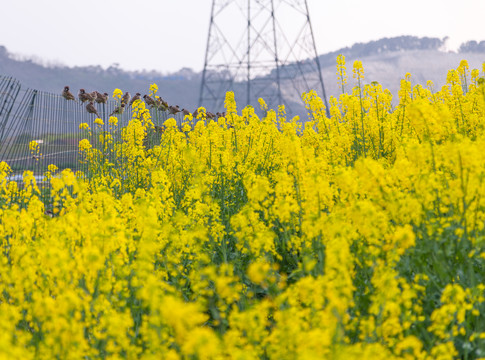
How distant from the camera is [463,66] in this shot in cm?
713

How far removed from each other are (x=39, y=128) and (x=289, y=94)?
299 ft

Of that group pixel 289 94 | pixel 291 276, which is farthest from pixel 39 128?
pixel 289 94

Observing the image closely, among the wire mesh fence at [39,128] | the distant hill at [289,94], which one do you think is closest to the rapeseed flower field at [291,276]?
the wire mesh fence at [39,128]

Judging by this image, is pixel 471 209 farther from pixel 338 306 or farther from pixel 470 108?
pixel 470 108

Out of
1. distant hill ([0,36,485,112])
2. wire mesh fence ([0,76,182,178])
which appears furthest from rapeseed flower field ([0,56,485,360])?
distant hill ([0,36,485,112])

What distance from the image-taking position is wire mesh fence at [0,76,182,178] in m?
8.54

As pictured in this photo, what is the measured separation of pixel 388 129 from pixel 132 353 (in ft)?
14.4

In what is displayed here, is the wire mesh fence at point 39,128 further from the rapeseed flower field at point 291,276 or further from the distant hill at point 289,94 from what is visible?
the distant hill at point 289,94

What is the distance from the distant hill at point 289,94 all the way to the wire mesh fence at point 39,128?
82.1 meters

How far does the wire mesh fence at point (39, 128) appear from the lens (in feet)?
28.0

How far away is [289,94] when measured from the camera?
98.9 m

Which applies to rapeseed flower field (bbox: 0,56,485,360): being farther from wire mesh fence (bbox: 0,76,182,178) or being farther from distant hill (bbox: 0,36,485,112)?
distant hill (bbox: 0,36,485,112)

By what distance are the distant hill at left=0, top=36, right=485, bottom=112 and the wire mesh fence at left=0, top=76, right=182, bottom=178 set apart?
8208cm

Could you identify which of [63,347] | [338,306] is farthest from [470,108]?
[63,347]
